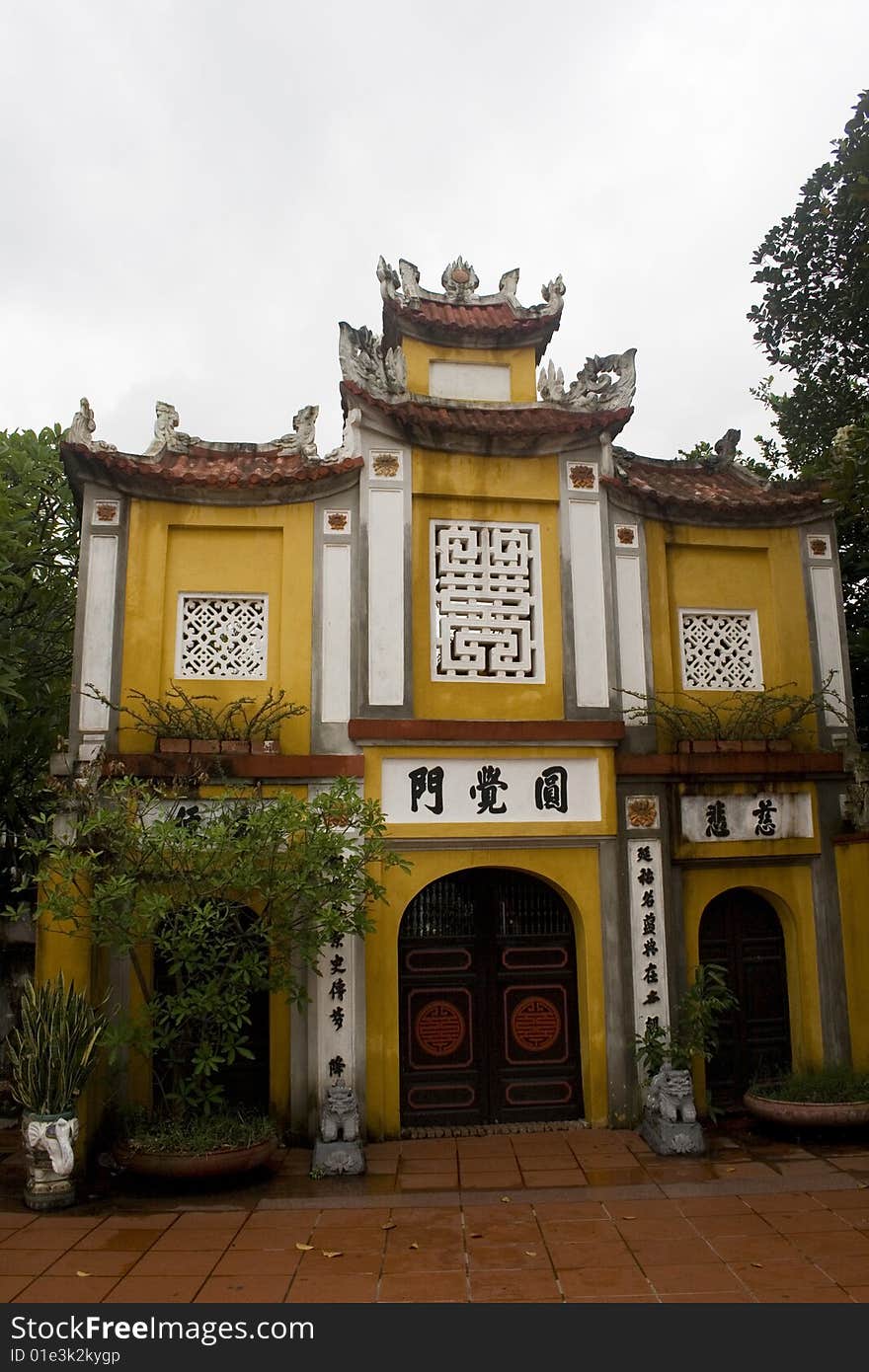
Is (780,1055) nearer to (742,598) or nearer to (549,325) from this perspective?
(742,598)

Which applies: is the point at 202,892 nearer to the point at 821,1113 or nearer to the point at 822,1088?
the point at 821,1113

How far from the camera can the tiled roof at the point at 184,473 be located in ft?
29.7

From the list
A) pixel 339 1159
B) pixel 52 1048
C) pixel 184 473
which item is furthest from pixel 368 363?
pixel 339 1159

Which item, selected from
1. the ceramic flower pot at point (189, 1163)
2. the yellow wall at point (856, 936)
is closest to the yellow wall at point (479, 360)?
the yellow wall at point (856, 936)

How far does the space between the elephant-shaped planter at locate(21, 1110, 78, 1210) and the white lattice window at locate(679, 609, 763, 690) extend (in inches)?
266

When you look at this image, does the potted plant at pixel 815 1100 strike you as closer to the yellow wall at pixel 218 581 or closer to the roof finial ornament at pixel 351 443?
the yellow wall at pixel 218 581

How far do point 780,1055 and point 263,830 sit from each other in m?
5.65

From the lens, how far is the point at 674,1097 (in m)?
8.12

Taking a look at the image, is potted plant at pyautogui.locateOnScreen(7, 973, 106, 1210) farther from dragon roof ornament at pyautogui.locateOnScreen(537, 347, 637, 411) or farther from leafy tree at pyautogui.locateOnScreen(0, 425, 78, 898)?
dragon roof ornament at pyautogui.locateOnScreen(537, 347, 637, 411)

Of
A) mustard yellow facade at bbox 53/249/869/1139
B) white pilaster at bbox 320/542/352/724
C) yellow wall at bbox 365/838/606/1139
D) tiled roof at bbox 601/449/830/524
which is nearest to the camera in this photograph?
yellow wall at bbox 365/838/606/1139

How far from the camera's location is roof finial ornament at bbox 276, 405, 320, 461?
984 centimetres

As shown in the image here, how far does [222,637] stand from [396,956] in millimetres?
3323

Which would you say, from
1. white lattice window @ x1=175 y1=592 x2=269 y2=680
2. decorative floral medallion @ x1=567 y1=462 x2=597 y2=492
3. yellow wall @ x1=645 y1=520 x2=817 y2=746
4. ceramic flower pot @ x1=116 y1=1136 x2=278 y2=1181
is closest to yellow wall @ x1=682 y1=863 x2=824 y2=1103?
yellow wall @ x1=645 y1=520 x2=817 y2=746

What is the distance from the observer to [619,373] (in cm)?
1002
